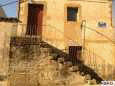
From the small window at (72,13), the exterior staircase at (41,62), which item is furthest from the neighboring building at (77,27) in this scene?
the exterior staircase at (41,62)

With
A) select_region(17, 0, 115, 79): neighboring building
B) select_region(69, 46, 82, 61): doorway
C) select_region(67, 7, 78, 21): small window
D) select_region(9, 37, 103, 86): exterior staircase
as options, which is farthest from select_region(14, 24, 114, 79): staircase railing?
select_region(9, 37, 103, 86): exterior staircase

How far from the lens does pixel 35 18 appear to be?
11.8m

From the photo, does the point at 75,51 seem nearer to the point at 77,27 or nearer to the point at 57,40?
the point at 57,40

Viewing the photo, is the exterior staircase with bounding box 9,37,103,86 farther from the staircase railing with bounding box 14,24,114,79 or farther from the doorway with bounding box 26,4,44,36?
the doorway with bounding box 26,4,44,36

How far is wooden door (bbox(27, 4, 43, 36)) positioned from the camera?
1141cm

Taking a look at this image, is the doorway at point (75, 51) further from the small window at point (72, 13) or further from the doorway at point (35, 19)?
the doorway at point (35, 19)

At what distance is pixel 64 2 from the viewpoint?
1170 centimetres

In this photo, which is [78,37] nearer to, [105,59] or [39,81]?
[105,59]

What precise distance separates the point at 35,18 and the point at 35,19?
7cm

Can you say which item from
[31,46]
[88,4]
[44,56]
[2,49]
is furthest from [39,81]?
[88,4]

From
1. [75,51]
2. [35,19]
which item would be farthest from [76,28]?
[35,19]

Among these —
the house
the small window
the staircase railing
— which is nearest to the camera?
the staircase railing

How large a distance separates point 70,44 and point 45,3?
3.34m

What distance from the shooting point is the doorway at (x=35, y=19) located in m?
11.4
